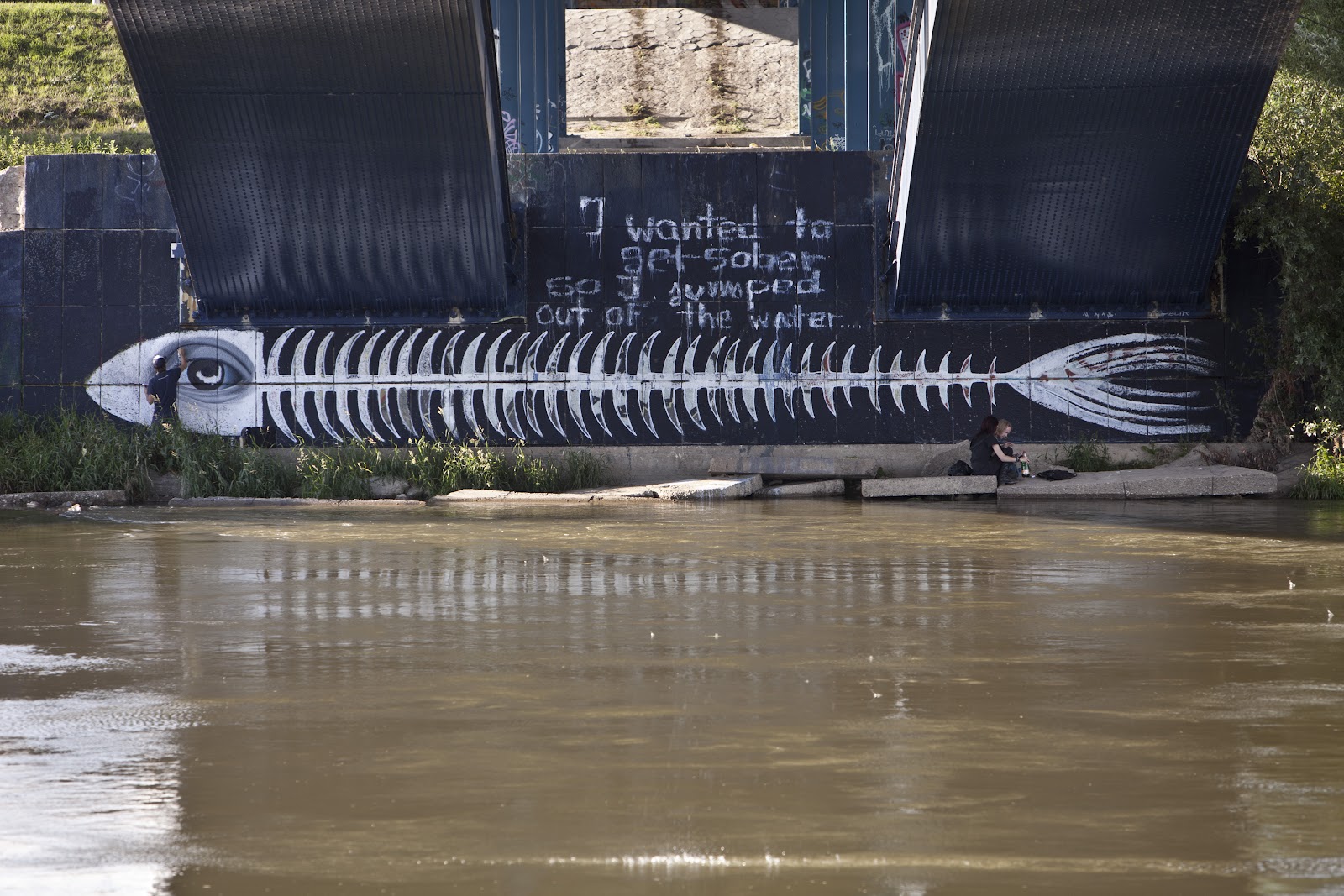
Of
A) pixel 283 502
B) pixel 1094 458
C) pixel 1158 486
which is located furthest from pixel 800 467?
pixel 283 502

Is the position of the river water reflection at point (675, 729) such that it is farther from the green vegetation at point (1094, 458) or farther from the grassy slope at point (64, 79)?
the grassy slope at point (64, 79)

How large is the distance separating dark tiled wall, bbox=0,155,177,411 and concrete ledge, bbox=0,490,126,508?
3333 millimetres

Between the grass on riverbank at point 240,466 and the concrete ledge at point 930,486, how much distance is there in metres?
4.05

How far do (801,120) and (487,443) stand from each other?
849 cm

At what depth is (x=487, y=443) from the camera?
19188 millimetres

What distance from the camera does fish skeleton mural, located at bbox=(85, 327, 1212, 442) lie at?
19.2 meters

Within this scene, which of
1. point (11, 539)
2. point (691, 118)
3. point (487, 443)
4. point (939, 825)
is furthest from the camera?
point (691, 118)

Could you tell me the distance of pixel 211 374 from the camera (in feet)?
64.1

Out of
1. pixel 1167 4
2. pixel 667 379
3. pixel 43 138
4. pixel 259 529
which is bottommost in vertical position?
pixel 259 529

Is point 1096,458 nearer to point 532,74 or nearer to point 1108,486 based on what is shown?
point 1108,486

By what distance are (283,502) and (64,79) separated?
2410cm

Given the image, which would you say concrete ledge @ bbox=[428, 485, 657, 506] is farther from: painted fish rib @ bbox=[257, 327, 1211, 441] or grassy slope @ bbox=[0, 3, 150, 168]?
grassy slope @ bbox=[0, 3, 150, 168]

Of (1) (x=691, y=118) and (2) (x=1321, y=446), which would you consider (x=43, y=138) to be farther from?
(2) (x=1321, y=446)

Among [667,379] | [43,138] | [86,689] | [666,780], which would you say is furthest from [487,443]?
[43,138]
